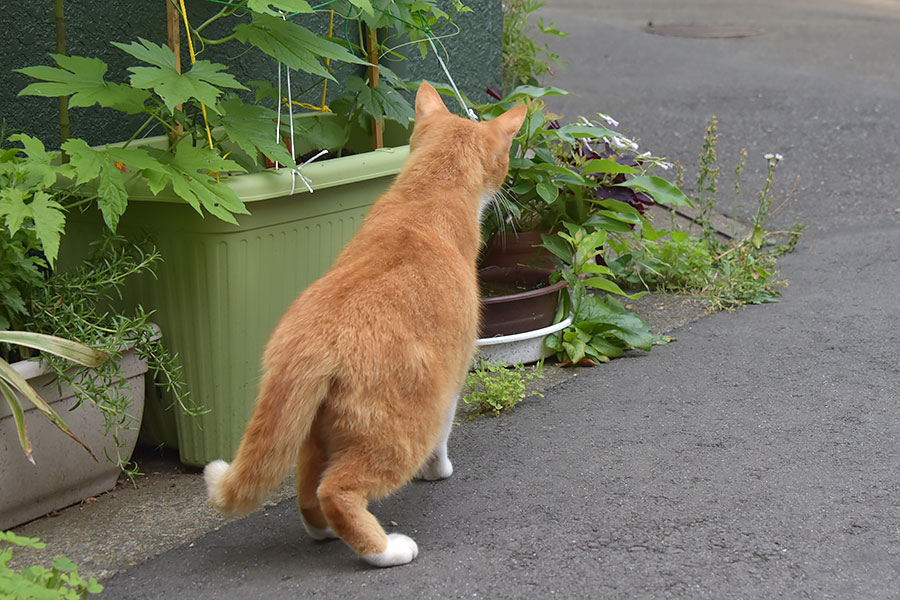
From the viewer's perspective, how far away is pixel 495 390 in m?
3.67

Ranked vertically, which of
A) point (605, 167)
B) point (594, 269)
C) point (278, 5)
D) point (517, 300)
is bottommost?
point (517, 300)

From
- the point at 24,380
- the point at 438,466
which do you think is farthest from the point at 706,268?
the point at 24,380

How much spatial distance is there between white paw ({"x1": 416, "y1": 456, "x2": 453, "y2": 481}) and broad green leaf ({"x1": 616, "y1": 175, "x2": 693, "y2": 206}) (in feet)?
5.73

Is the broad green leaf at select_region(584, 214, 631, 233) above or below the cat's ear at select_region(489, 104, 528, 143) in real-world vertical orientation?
below

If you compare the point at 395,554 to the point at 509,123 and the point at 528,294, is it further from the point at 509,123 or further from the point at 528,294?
the point at 528,294

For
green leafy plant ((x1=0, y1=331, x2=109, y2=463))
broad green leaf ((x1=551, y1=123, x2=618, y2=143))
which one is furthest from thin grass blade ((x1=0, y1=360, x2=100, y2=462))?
broad green leaf ((x1=551, y1=123, x2=618, y2=143))

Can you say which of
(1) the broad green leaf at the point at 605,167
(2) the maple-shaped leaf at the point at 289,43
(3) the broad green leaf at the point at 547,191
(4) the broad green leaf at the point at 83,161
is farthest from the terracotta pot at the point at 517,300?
(4) the broad green leaf at the point at 83,161

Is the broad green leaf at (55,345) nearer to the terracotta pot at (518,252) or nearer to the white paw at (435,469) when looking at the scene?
the white paw at (435,469)

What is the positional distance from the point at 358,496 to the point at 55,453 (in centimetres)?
101

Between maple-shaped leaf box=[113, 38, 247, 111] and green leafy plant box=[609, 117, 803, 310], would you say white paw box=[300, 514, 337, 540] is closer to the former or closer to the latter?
maple-shaped leaf box=[113, 38, 247, 111]

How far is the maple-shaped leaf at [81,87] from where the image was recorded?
2.65 meters

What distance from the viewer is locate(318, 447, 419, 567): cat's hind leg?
240cm

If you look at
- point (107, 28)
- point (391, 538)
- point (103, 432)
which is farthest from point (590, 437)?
point (107, 28)

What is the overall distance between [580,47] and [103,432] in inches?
392
